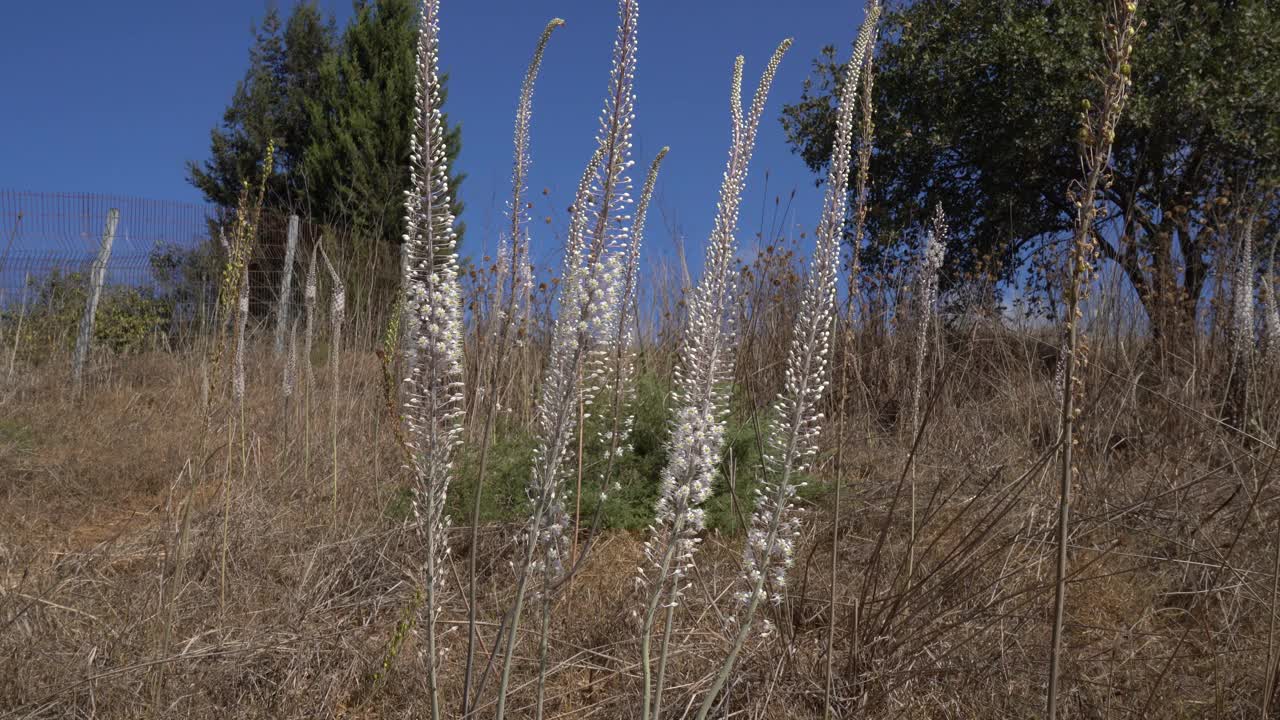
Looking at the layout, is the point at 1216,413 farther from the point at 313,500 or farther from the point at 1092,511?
the point at 313,500

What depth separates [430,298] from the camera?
1.82 metres

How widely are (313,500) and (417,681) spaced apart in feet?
7.40

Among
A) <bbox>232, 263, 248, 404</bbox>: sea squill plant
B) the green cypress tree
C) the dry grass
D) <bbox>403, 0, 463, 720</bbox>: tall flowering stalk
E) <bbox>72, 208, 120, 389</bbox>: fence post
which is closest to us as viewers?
<bbox>403, 0, 463, 720</bbox>: tall flowering stalk

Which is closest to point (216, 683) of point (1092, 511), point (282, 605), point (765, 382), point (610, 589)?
point (282, 605)

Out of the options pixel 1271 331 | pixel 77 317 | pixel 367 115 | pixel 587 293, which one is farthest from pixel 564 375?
pixel 367 115

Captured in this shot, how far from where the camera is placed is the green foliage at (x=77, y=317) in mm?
11844

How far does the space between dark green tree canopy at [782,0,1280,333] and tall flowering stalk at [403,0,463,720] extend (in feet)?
34.3

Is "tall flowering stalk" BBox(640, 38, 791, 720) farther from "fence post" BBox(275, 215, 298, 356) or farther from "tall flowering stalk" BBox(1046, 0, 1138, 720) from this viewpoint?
"fence post" BBox(275, 215, 298, 356)

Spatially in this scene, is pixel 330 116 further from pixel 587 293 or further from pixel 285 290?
pixel 587 293

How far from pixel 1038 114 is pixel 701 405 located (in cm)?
1315

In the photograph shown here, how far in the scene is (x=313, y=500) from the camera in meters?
5.04

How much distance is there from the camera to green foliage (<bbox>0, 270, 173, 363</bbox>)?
11.8 m

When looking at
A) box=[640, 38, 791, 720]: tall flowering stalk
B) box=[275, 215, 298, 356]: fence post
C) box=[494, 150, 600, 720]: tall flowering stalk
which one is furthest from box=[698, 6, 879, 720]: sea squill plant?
box=[275, 215, 298, 356]: fence post

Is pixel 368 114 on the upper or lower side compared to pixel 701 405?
upper
